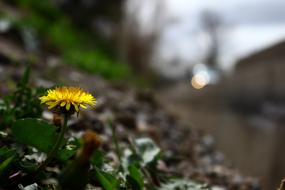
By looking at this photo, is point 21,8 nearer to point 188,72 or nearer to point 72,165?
point 72,165

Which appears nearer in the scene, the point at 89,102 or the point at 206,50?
the point at 89,102

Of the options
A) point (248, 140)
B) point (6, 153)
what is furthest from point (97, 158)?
point (248, 140)

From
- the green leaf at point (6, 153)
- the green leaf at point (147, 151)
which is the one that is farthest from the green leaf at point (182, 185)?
the green leaf at point (6, 153)

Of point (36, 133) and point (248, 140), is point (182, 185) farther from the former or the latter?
point (248, 140)

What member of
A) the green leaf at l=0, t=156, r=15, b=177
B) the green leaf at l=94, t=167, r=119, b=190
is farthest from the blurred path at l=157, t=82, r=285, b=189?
the green leaf at l=0, t=156, r=15, b=177

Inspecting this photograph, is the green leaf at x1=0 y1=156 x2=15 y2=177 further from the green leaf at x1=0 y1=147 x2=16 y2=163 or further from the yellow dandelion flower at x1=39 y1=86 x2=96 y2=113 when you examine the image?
the yellow dandelion flower at x1=39 y1=86 x2=96 y2=113

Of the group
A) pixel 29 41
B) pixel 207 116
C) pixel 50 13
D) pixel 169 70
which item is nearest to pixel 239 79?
pixel 207 116
